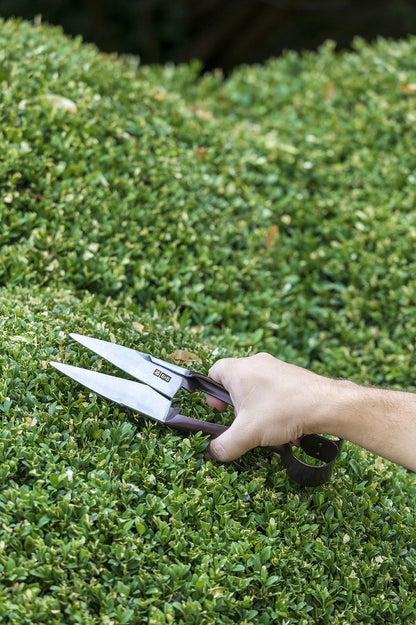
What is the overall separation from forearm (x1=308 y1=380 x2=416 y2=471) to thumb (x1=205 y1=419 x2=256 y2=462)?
0.21 metres

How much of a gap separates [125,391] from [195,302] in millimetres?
1354

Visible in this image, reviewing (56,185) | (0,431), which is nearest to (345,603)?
(0,431)

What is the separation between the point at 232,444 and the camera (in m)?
2.30

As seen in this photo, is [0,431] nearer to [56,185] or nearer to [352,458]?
[352,458]

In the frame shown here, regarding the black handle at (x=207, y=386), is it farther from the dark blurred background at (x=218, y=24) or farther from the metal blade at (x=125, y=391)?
the dark blurred background at (x=218, y=24)

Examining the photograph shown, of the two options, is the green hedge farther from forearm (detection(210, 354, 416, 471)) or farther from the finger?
forearm (detection(210, 354, 416, 471))

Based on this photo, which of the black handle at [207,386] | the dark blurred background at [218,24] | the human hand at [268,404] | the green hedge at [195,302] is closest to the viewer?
the green hedge at [195,302]

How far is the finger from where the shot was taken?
99.8 inches

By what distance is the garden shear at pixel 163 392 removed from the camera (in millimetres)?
2350

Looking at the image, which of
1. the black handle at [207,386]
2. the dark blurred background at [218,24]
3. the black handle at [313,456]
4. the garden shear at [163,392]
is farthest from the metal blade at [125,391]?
the dark blurred background at [218,24]

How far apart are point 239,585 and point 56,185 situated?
7.69 feet

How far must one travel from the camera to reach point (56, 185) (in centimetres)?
368

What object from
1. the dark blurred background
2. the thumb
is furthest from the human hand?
the dark blurred background

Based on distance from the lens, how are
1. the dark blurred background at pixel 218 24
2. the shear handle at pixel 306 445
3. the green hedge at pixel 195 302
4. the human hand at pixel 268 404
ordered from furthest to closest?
1. the dark blurred background at pixel 218 24
2. the shear handle at pixel 306 445
3. the human hand at pixel 268 404
4. the green hedge at pixel 195 302
